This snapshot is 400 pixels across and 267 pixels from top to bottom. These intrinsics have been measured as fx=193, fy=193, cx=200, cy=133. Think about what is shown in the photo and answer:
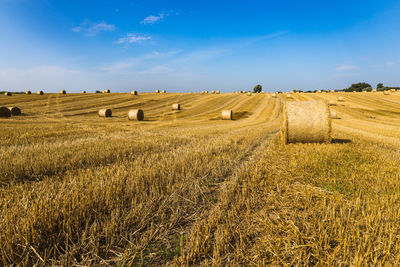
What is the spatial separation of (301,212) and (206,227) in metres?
1.50

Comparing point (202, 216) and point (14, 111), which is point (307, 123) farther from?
point (14, 111)

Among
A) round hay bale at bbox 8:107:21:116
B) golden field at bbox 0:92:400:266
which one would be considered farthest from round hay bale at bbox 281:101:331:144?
round hay bale at bbox 8:107:21:116

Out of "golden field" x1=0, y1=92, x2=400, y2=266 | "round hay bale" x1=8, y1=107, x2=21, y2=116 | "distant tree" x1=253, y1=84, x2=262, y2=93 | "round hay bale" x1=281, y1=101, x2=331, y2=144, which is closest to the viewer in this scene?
"golden field" x1=0, y1=92, x2=400, y2=266

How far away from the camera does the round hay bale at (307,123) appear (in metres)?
7.74

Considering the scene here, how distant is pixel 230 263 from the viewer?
186cm

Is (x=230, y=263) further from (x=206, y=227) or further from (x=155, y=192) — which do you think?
(x=155, y=192)

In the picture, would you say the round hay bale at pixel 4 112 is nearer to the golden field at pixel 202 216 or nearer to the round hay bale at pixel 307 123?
the golden field at pixel 202 216

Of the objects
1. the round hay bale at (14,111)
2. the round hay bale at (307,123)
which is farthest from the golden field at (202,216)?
the round hay bale at (14,111)

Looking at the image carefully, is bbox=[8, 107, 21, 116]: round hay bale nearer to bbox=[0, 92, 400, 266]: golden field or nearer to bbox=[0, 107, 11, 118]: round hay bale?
bbox=[0, 107, 11, 118]: round hay bale

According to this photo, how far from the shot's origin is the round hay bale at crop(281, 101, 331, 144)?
7.74 metres

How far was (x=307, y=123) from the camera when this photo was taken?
7.88 meters

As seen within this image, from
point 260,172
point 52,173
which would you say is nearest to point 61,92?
point 52,173

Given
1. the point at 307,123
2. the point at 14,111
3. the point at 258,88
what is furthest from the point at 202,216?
the point at 258,88

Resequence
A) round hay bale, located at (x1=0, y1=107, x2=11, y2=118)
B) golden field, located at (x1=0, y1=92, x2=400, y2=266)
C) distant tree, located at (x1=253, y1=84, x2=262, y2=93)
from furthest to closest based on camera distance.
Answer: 1. distant tree, located at (x1=253, y1=84, x2=262, y2=93)
2. round hay bale, located at (x1=0, y1=107, x2=11, y2=118)
3. golden field, located at (x1=0, y1=92, x2=400, y2=266)
